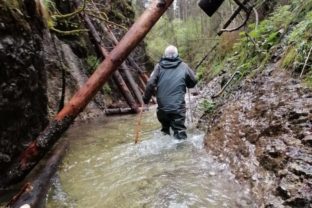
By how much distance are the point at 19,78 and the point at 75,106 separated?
101cm

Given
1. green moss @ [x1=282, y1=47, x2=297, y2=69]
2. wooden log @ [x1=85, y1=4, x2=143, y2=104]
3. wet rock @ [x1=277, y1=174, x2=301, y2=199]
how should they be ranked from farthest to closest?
wooden log @ [x1=85, y1=4, x2=143, y2=104], green moss @ [x1=282, y1=47, x2=297, y2=69], wet rock @ [x1=277, y1=174, x2=301, y2=199]

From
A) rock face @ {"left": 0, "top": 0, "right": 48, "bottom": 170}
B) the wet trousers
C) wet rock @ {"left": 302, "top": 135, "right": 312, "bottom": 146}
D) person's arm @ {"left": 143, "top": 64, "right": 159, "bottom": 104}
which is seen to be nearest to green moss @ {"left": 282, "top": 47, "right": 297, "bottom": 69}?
wet rock @ {"left": 302, "top": 135, "right": 312, "bottom": 146}

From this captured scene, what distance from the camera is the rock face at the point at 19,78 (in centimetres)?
420

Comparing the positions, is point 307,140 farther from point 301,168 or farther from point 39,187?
point 39,187

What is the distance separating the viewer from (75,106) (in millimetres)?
5246

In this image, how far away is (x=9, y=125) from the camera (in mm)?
4414

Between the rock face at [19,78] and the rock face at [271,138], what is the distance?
114 inches

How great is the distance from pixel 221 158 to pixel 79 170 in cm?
217

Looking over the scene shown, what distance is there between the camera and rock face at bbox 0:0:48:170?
13.8ft

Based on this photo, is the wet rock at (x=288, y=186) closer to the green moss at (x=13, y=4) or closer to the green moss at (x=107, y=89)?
the green moss at (x=13, y=4)

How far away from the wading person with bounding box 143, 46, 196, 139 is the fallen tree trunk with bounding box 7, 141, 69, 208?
2.33 metres

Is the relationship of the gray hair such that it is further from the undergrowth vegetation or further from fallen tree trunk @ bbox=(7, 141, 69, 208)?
fallen tree trunk @ bbox=(7, 141, 69, 208)

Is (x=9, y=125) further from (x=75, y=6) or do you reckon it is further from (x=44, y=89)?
(x=75, y=6)

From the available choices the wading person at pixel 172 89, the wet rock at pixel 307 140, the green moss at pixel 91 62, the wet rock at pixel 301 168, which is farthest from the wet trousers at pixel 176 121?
the green moss at pixel 91 62
